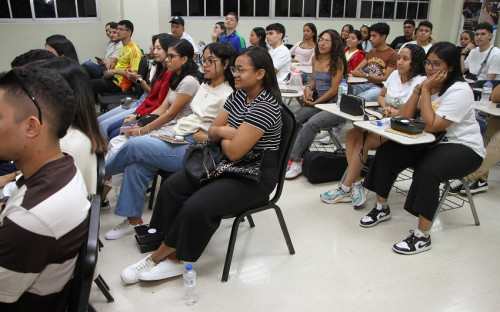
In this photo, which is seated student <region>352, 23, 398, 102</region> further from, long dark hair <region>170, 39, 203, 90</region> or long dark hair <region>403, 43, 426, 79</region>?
long dark hair <region>170, 39, 203, 90</region>

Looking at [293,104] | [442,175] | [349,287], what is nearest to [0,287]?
[349,287]

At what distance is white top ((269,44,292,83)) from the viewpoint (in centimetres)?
468

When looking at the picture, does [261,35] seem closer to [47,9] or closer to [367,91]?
[367,91]

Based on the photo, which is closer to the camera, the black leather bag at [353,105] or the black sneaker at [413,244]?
the black sneaker at [413,244]

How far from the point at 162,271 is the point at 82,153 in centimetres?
78

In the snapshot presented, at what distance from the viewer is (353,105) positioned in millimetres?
3090

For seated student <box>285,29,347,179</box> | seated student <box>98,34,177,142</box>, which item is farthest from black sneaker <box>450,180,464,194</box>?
seated student <box>98,34,177,142</box>

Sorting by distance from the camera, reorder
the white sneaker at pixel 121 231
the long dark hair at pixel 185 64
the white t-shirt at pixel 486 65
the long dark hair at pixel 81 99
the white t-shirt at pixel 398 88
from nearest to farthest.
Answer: the long dark hair at pixel 81 99 < the white sneaker at pixel 121 231 < the long dark hair at pixel 185 64 < the white t-shirt at pixel 398 88 < the white t-shirt at pixel 486 65

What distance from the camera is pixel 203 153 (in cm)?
223

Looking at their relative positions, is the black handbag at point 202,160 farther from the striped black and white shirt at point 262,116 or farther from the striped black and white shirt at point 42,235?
the striped black and white shirt at point 42,235

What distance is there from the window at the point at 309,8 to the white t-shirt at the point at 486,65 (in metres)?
4.36

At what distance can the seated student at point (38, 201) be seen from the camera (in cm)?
101

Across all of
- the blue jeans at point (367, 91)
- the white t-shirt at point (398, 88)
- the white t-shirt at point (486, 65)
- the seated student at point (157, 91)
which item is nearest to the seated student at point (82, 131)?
the seated student at point (157, 91)

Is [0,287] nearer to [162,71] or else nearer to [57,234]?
[57,234]
